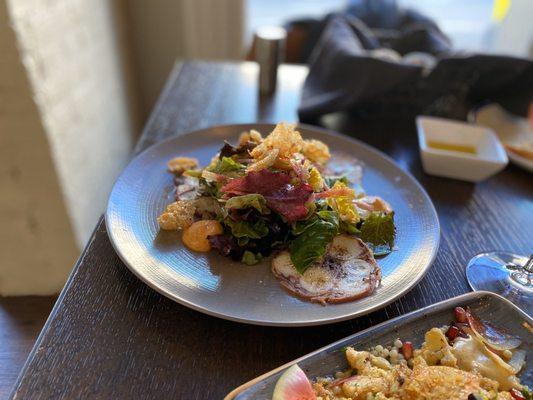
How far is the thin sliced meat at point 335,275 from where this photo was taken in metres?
0.84

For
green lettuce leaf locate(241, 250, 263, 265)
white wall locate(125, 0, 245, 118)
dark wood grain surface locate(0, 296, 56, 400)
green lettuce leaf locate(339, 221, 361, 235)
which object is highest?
green lettuce leaf locate(339, 221, 361, 235)

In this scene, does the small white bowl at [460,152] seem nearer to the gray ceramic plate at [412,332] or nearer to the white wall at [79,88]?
the gray ceramic plate at [412,332]

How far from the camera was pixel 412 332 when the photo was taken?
0.77 metres

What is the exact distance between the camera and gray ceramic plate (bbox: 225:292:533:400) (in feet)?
2.13

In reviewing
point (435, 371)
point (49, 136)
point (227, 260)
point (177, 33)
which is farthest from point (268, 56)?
point (435, 371)

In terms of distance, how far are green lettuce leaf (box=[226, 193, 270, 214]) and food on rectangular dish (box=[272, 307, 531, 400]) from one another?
37 centimetres

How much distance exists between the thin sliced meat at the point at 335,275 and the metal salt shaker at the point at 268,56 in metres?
1.09

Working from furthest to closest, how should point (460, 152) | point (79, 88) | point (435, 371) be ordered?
point (79, 88)
point (460, 152)
point (435, 371)

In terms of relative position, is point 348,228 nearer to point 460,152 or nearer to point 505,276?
point 505,276

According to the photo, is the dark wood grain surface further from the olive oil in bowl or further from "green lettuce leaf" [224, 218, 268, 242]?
the olive oil in bowl

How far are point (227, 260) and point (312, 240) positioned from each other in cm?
19

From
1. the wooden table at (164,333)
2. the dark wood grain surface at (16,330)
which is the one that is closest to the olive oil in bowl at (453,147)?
the wooden table at (164,333)

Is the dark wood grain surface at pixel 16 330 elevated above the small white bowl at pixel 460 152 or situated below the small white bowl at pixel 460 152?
below

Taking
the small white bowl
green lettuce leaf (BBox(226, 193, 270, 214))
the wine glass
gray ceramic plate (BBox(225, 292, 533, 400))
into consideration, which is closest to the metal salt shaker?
the small white bowl
